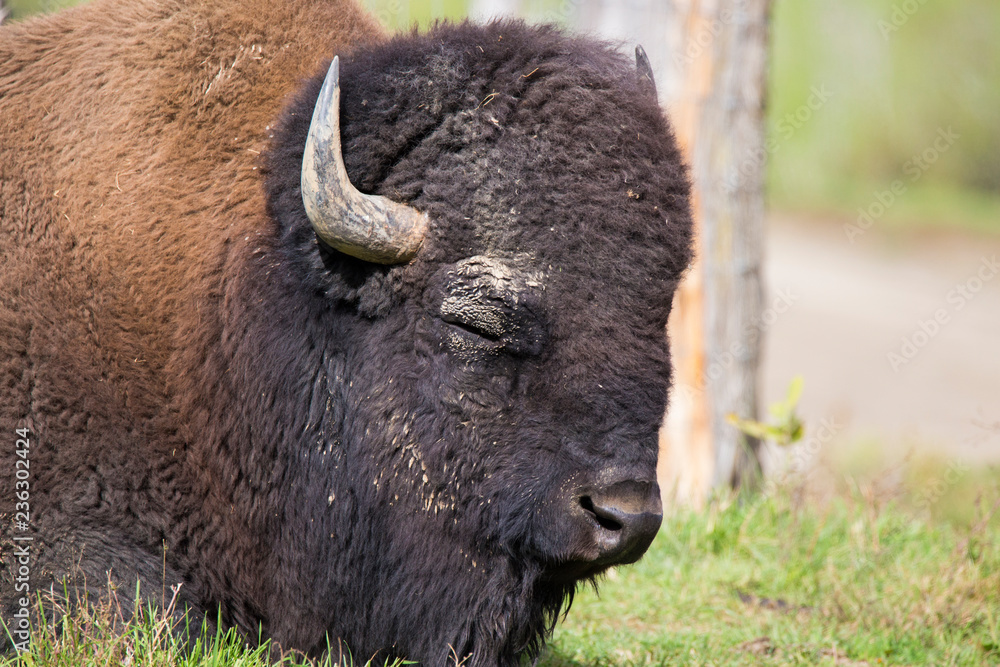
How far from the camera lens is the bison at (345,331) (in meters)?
3.03

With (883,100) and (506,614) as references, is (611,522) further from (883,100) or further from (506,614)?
(883,100)

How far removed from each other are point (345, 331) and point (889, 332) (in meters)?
18.0

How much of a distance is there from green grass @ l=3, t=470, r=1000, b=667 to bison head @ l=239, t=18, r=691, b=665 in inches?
25.3

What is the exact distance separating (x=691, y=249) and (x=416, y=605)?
59.8 inches

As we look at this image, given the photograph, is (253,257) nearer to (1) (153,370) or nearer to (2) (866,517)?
(1) (153,370)

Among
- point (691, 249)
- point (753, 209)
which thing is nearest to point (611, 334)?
point (691, 249)

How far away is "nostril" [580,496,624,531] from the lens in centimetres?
292

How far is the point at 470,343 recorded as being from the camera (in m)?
3.05

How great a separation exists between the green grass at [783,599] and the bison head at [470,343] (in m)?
0.64

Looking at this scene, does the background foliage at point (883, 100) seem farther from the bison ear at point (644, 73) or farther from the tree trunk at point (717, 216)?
the bison ear at point (644, 73)

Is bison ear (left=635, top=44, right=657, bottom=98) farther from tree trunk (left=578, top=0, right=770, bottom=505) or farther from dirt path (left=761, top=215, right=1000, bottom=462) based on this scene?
dirt path (left=761, top=215, right=1000, bottom=462)

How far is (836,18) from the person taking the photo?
2462 centimetres

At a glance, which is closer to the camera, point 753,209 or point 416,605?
point 416,605

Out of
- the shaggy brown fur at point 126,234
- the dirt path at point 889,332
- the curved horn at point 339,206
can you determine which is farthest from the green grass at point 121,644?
the dirt path at point 889,332
